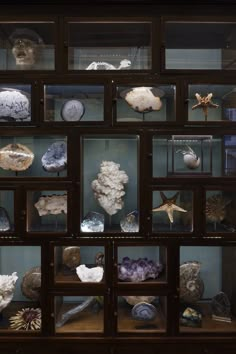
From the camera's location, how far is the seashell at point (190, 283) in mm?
2141

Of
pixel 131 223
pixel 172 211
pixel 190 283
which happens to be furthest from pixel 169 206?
pixel 190 283

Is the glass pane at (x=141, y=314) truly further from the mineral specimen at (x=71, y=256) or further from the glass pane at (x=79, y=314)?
the mineral specimen at (x=71, y=256)

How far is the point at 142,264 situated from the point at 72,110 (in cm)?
103

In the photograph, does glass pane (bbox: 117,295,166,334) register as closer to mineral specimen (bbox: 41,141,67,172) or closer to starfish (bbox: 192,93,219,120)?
mineral specimen (bbox: 41,141,67,172)

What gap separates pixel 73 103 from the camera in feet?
6.84

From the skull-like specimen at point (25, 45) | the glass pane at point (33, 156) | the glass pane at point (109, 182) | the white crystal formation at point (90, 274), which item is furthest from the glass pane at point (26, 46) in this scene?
the white crystal formation at point (90, 274)

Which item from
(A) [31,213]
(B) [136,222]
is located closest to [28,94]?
(A) [31,213]

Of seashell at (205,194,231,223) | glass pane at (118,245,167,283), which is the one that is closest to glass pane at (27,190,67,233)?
glass pane at (118,245,167,283)

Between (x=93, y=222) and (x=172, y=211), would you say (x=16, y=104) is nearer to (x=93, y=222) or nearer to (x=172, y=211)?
(x=93, y=222)

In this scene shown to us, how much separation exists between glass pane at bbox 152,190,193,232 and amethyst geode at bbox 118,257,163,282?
0.25 metres

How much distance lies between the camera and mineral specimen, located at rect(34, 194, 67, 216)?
210cm

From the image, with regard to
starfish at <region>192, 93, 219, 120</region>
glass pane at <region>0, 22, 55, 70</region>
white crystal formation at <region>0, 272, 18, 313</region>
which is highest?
glass pane at <region>0, 22, 55, 70</region>

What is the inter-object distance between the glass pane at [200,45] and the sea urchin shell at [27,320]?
1682mm
